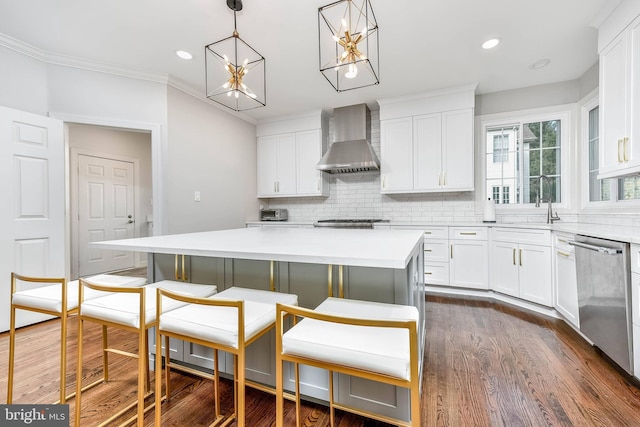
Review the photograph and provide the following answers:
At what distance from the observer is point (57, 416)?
1.33 metres

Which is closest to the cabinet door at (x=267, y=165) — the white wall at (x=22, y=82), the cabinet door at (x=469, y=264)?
the white wall at (x=22, y=82)

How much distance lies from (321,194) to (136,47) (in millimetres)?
2767

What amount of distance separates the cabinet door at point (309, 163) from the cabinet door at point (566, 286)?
292 centimetres

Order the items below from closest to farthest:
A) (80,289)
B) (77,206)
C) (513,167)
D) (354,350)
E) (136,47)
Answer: (354,350)
(80,289)
(136,47)
(513,167)
(77,206)

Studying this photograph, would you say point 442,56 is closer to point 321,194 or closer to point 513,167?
point 513,167

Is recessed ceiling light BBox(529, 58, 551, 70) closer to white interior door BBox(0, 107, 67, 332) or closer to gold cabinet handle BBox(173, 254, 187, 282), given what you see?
gold cabinet handle BBox(173, 254, 187, 282)

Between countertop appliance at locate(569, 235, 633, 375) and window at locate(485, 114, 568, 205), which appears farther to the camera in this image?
window at locate(485, 114, 568, 205)

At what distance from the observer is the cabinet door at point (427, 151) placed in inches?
145

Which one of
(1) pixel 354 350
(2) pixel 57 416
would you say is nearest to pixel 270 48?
(1) pixel 354 350

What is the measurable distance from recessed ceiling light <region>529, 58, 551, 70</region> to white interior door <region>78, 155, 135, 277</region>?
5946 millimetres

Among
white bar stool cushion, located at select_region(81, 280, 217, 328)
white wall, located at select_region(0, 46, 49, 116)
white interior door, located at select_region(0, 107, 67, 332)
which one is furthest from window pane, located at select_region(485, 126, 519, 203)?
white wall, located at select_region(0, 46, 49, 116)

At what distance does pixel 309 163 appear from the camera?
4.47m

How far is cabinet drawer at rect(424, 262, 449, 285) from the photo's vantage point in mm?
3477

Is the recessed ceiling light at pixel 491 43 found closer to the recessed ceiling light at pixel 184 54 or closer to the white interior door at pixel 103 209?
the recessed ceiling light at pixel 184 54
